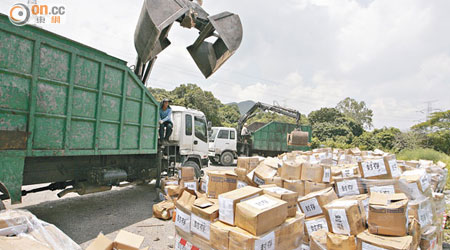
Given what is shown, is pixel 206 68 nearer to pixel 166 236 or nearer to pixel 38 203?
pixel 166 236

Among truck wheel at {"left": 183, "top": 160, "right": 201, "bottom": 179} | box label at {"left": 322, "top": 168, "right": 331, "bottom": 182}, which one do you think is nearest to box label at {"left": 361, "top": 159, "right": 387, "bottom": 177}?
box label at {"left": 322, "top": 168, "right": 331, "bottom": 182}

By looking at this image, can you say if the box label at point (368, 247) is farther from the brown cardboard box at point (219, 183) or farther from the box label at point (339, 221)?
the brown cardboard box at point (219, 183)

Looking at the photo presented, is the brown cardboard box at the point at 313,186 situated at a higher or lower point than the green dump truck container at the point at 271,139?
lower

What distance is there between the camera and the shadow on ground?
3.58 m

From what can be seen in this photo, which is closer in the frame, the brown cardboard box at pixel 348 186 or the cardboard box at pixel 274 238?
the cardboard box at pixel 274 238

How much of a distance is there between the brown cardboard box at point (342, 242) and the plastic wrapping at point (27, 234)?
7.57ft

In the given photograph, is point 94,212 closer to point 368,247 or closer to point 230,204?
point 230,204

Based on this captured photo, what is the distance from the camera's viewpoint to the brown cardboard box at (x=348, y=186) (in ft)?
10.7

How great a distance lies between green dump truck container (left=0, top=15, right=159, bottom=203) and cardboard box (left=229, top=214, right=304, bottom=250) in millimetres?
2793

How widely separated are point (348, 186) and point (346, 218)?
1.12 meters

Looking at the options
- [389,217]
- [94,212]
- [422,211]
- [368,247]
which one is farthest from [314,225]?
[94,212]

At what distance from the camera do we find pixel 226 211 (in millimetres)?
2133

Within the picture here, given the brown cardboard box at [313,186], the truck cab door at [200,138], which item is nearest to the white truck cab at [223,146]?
the truck cab door at [200,138]

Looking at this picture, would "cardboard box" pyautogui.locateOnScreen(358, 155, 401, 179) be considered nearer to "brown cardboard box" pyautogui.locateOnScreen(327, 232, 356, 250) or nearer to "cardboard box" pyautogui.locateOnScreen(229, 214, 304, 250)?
"brown cardboard box" pyautogui.locateOnScreen(327, 232, 356, 250)
